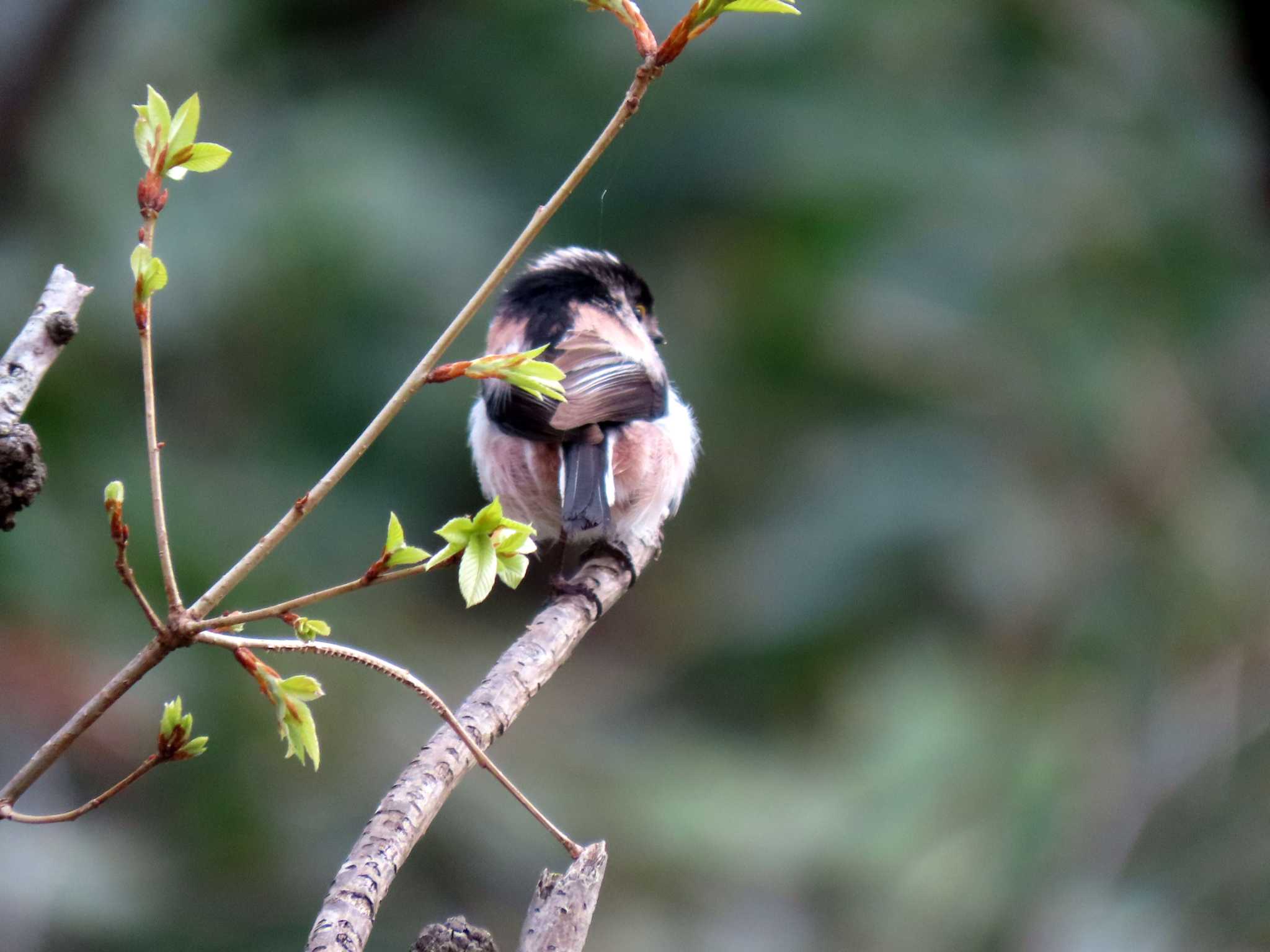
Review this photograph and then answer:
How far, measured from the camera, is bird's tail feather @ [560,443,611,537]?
3.90 meters

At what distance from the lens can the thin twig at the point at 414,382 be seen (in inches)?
58.5

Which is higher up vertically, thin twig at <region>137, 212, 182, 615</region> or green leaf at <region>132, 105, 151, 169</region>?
green leaf at <region>132, 105, 151, 169</region>

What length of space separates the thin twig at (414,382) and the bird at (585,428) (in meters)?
2.09

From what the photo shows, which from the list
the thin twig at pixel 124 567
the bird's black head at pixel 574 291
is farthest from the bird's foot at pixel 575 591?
the thin twig at pixel 124 567

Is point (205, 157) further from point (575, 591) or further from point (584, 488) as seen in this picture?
point (584, 488)

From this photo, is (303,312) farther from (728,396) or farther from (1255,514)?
(1255,514)

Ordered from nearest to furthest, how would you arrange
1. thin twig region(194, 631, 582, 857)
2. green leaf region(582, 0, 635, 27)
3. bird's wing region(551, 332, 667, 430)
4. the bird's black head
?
thin twig region(194, 631, 582, 857)
green leaf region(582, 0, 635, 27)
bird's wing region(551, 332, 667, 430)
the bird's black head

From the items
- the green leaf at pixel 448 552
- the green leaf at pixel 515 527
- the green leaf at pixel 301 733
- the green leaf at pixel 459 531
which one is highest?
the green leaf at pixel 515 527

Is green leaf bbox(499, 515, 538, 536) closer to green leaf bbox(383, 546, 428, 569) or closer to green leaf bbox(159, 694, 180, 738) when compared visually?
green leaf bbox(383, 546, 428, 569)

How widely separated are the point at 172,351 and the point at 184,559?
2.05 m

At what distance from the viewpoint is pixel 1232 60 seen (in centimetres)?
902

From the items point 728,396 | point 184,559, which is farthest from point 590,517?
point 728,396

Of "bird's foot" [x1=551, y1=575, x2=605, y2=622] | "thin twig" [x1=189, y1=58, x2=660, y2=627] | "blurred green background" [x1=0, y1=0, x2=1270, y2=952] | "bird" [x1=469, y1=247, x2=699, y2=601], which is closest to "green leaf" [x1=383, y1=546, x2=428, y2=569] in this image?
"thin twig" [x1=189, y1=58, x2=660, y2=627]

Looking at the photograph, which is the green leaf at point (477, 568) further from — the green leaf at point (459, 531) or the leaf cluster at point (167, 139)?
the leaf cluster at point (167, 139)
